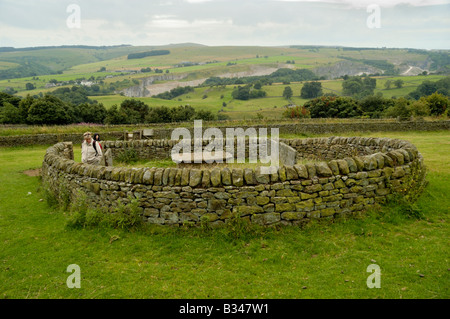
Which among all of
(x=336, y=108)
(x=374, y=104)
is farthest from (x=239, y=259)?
(x=374, y=104)

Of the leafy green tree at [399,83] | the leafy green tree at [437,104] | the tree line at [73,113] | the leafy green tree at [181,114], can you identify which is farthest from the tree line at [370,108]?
the leafy green tree at [399,83]

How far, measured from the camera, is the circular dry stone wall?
20.8 feet

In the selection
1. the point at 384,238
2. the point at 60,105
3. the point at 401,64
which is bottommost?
the point at 384,238

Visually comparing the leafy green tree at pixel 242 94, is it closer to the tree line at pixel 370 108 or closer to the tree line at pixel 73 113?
the tree line at pixel 370 108

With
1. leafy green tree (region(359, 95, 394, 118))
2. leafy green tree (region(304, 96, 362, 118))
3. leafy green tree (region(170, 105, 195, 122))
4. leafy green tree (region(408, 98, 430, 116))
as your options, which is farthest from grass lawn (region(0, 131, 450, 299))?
leafy green tree (region(359, 95, 394, 118))

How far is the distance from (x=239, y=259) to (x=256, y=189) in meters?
1.50

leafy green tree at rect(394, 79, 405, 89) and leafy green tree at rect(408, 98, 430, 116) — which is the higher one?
leafy green tree at rect(394, 79, 405, 89)

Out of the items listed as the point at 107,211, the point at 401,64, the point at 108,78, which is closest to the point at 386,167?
the point at 107,211

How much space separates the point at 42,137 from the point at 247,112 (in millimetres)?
52492

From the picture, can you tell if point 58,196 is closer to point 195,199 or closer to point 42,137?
point 195,199

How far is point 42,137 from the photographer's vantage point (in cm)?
2291

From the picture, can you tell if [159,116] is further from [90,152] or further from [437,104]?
[90,152]

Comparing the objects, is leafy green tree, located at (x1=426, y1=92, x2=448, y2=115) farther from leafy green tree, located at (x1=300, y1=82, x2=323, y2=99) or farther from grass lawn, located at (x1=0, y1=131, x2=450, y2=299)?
leafy green tree, located at (x1=300, y1=82, x2=323, y2=99)

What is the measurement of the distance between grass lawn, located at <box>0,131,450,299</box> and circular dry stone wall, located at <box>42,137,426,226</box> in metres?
0.32
